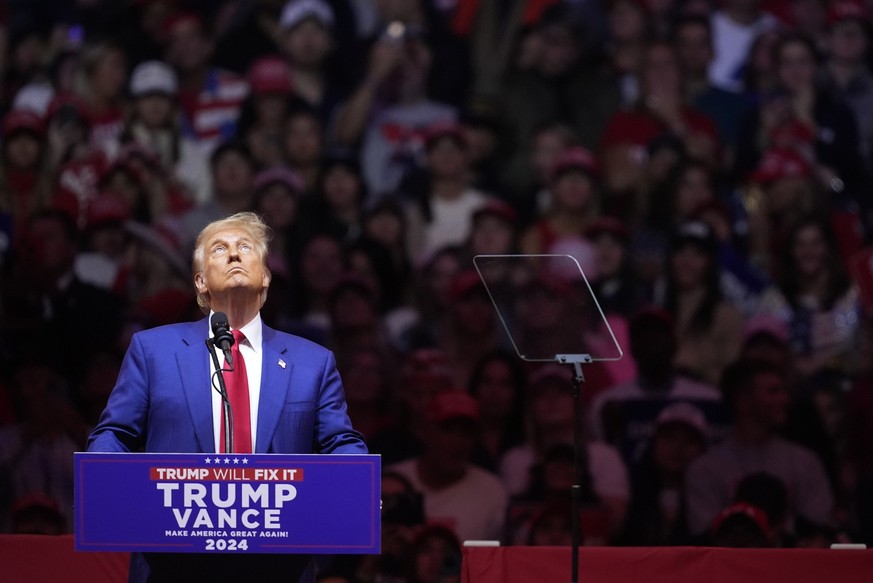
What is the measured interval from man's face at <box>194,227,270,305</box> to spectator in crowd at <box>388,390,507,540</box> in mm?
3186

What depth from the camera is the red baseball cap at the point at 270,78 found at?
30.1 feet

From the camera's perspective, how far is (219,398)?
3.73 m

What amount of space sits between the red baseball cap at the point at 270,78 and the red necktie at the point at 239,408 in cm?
559

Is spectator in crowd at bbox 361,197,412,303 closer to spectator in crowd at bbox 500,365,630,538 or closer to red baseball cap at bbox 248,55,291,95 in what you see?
red baseball cap at bbox 248,55,291,95

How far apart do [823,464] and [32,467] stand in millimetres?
3648

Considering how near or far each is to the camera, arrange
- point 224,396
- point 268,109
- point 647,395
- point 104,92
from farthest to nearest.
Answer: point 104,92, point 268,109, point 647,395, point 224,396

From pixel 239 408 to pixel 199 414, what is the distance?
10 cm

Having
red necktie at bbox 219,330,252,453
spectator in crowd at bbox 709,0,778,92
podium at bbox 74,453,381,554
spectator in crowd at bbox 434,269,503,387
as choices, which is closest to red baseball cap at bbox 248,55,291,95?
spectator in crowd at bbox 434,269,503,387

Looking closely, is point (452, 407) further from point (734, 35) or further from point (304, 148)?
point (734, 35)

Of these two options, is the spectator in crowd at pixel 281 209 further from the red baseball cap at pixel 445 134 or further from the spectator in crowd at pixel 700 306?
the spectator in crowd at pixel 700 306

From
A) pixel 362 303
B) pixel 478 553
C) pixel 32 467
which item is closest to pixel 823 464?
pixel 362 303

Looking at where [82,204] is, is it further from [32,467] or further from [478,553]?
Answer: [478,553]

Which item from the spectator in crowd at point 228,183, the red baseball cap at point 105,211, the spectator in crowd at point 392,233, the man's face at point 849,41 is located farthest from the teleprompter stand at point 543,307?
the man's face at point 849,41

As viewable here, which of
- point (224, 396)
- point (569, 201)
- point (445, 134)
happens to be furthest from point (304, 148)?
point (224, 396)
